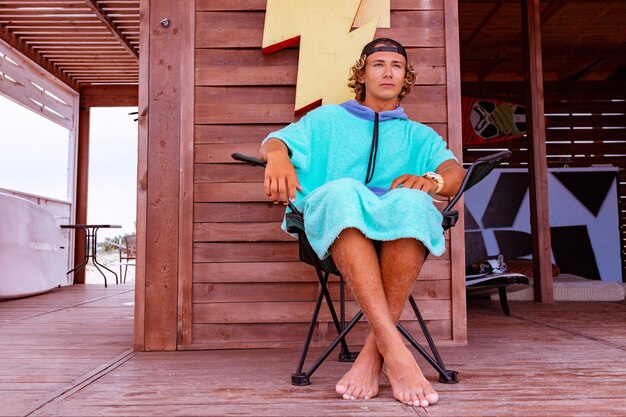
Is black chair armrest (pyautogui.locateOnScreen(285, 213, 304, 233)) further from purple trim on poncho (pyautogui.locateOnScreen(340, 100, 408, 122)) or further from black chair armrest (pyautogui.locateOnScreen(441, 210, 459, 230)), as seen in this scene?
purple trim on poncho (pyautogui.locateOnScreen(340, 100, 408, 122))

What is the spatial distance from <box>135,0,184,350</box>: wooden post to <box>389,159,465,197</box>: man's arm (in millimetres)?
1183

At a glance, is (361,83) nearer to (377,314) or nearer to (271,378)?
(377,314)

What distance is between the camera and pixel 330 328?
2.52 metres

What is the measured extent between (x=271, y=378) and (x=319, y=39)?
5.07 feet

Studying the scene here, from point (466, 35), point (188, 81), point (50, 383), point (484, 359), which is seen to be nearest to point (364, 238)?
point (484, 359)

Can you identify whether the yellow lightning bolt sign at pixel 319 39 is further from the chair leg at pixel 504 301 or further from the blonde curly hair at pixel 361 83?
the chair leg at pixel 504 301

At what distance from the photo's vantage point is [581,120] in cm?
823

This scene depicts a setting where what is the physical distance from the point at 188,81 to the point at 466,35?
537cm

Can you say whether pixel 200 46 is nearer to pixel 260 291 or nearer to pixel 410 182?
pixel 260 291

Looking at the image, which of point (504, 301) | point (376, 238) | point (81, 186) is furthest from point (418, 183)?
point (81, 186)

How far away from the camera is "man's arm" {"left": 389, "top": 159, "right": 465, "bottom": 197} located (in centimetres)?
168

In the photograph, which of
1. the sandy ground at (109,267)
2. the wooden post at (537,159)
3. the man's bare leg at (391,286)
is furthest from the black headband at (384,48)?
the sandy ground at (109,267)

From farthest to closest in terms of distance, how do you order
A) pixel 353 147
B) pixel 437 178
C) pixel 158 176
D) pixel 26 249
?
pixel 26 249
pixel 158 176
pixel 353 147
pixel 437 178

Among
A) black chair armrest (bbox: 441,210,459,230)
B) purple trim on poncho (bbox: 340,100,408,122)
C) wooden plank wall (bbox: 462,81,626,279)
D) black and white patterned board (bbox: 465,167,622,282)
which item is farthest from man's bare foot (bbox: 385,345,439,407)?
wooden plank wall (bbox: 462,81,626,279)
